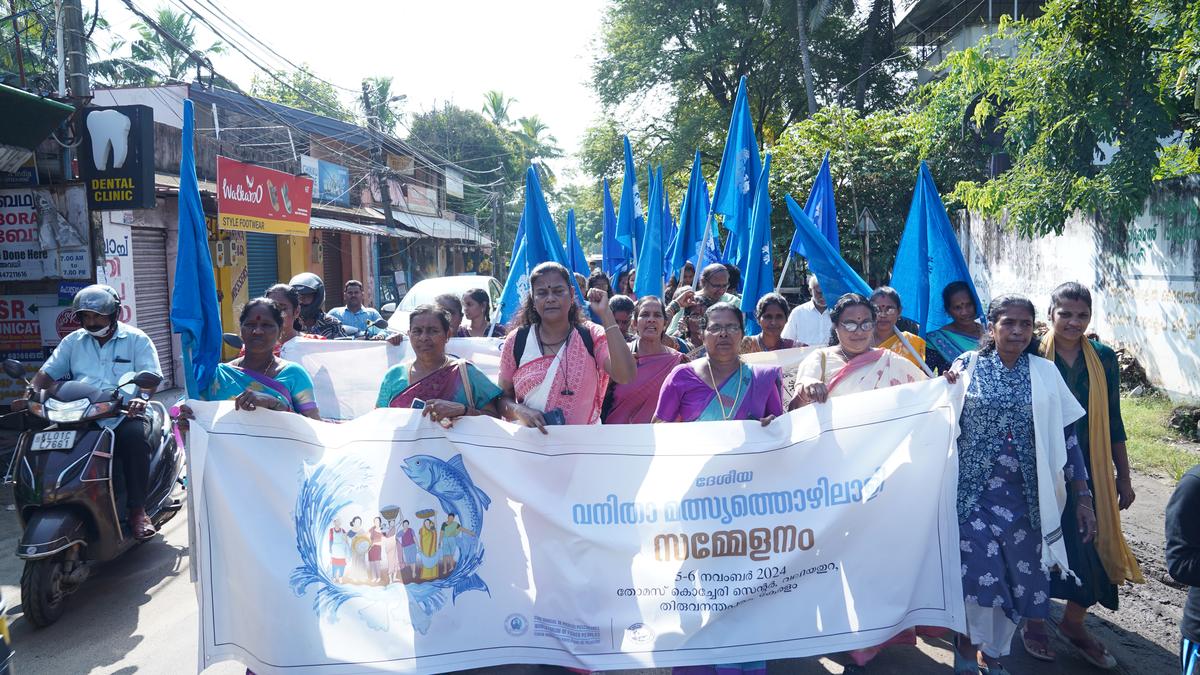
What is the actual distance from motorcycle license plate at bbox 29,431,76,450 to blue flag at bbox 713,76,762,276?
515 cm

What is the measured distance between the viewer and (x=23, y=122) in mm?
7277

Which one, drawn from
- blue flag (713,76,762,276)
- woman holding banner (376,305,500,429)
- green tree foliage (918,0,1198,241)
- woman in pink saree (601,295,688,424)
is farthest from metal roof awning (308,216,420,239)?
woman holding banner (376,305,500,429)

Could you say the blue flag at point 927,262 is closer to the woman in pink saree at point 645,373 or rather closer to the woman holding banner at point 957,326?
the woman holding banner at point 957,326

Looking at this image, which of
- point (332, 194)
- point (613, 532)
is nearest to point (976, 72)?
point (613, 532)

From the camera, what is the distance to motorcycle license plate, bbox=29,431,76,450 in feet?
14.0

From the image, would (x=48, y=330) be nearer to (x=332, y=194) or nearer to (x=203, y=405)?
(x=203, y=405)

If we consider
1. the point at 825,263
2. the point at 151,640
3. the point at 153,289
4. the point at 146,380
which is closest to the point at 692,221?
the point at 825,263

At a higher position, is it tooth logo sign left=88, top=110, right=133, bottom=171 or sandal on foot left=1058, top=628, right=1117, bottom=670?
tooth logo sign left=88, top=110, right=133, bottom=171

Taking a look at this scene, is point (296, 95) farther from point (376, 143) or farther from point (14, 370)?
point (14, 370)

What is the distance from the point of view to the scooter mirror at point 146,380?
4.41 meters

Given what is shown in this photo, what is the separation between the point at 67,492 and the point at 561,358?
2732mm

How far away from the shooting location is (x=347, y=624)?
9.91 feet

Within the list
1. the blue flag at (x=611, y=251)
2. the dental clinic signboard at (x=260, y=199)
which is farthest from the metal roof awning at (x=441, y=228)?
the blue flag at (x=611, y=251)

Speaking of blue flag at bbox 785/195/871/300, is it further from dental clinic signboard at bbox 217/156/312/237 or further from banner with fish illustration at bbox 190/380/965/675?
dental clinic signboard at bbox 217/156/312/237
